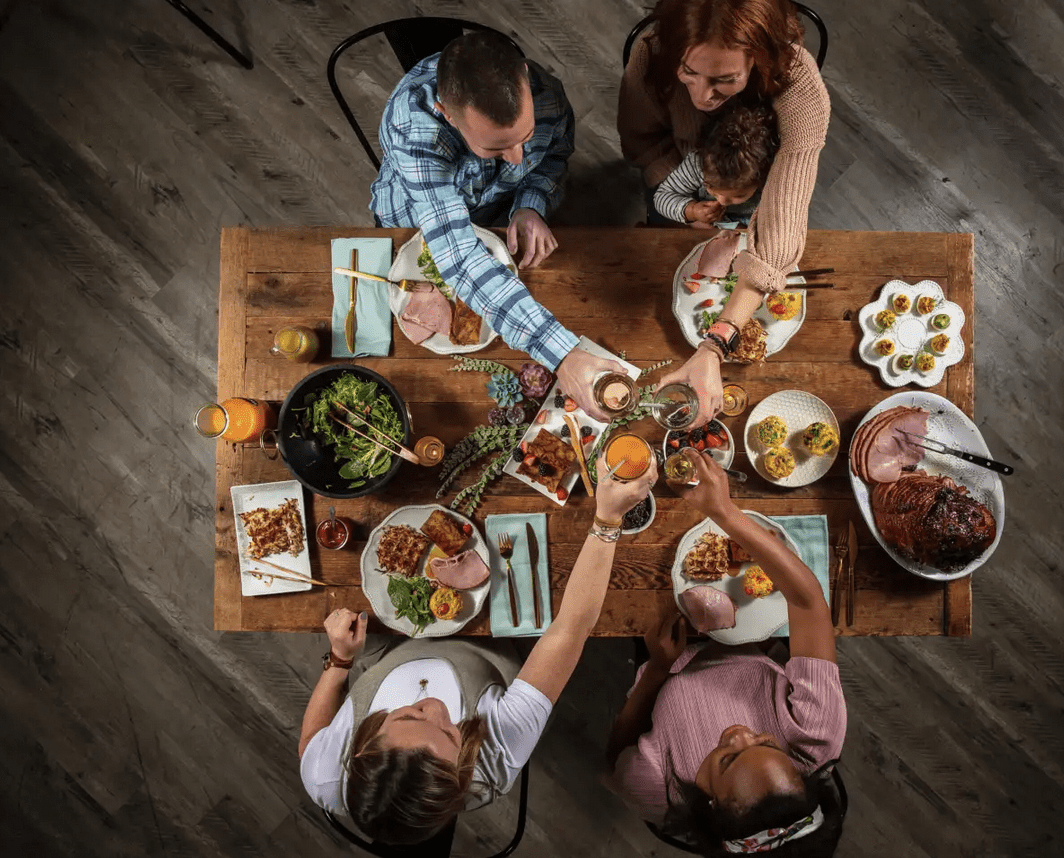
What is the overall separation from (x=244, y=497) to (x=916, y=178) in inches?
140

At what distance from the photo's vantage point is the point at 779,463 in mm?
2078

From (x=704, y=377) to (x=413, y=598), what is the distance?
1.16 m

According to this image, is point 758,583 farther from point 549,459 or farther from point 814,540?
point 549,459

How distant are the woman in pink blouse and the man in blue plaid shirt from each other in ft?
2.13

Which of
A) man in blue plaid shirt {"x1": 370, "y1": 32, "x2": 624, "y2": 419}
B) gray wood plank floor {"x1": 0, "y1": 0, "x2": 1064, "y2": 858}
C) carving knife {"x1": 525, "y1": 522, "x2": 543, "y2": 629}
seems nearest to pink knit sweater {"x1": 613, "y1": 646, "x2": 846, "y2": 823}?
carving knife {"x1": 525, "y1": 522, "x2": 543, "y2": 629}

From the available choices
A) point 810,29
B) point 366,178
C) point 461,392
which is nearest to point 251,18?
point 366,178

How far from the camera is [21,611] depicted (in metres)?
3.34

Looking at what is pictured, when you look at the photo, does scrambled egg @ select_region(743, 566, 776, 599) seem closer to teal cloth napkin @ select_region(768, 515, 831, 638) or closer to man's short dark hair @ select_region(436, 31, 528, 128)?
teal cloth napkin @ select_region(768, 515, 831, 638)

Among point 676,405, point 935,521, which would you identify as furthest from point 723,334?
point 935,521

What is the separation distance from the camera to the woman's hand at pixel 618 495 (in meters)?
1.89

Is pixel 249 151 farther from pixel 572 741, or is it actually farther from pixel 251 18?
pixel 572 741

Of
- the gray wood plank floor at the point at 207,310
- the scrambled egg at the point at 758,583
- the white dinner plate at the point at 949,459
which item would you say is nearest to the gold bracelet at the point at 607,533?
the scrambled egg at the point at 758,583

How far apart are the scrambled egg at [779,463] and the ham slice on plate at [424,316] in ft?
3.73

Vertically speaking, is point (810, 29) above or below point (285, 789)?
above
